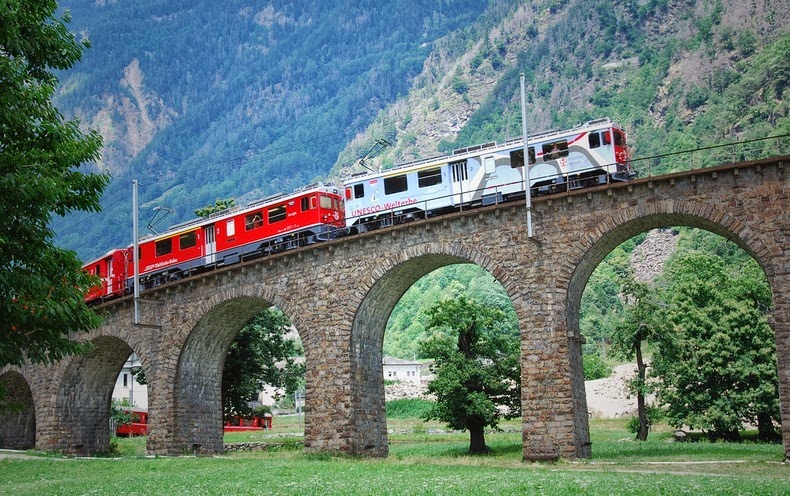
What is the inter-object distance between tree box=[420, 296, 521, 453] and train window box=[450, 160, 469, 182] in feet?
19.2

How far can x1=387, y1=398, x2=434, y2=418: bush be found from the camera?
7800 centimetres

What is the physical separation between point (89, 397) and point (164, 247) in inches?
355

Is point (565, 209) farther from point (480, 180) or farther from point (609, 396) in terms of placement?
point (609, 396)

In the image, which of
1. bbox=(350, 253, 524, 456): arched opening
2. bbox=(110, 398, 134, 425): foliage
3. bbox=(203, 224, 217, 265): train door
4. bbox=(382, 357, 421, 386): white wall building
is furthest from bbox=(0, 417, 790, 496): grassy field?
bbox=(382, 357, 421, 386): white wall building

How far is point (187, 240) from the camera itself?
46312mm

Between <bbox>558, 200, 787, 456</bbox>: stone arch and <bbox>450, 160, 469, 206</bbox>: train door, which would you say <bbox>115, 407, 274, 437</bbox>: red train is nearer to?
<bbox>450, 160, 469, 206</bbox>: train door

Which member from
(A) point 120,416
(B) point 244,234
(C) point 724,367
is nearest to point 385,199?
(B) point 244,234

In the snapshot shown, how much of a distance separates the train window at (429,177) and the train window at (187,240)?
43.6 ft

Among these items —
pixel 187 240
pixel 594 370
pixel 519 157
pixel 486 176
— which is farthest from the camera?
pixel 594 370

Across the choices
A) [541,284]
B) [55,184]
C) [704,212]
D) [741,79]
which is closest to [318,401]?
[541,284]

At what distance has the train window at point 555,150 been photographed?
3500 cm

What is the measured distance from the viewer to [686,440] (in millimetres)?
43844

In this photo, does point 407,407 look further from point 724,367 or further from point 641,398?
point 724,367

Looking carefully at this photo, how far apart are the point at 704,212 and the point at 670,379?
16.8 meters
